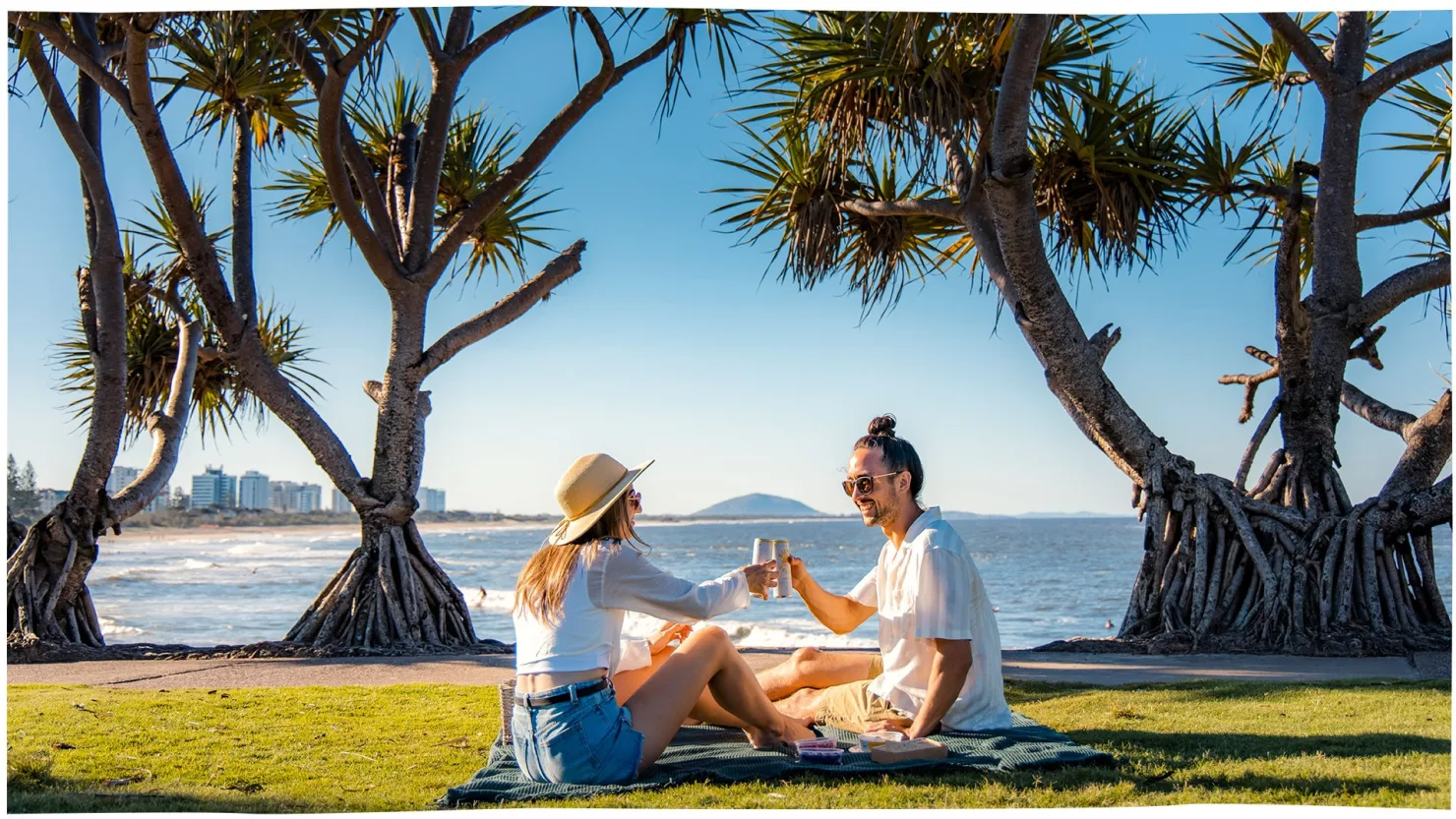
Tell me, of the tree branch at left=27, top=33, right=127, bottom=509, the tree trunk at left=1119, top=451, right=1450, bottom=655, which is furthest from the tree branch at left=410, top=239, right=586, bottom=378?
the tree trunk at left=1119, top=451, right=1450, bottom=655

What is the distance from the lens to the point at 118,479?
300 inches

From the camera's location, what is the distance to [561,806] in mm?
2898

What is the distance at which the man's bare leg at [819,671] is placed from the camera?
3.86 meters

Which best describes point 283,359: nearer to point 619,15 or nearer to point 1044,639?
point 619,15

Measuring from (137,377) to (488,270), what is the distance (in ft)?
8.10

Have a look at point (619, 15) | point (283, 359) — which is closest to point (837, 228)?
point (619, 15)

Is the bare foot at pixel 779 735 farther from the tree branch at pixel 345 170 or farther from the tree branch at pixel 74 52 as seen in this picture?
the tree branch at pixel 74 52

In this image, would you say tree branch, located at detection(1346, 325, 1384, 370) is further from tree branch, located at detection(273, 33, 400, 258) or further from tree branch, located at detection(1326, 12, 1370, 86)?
tree branch, located at detection(273, 33, 400, 258)

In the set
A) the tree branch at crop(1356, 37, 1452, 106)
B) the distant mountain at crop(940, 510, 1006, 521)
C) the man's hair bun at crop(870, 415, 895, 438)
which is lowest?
the distant mountain at crop(940, 510, 1006, 521)

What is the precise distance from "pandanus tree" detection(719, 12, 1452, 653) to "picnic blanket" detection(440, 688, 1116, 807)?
3434mm

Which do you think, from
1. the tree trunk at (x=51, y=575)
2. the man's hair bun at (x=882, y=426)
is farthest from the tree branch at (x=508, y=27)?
the man's hair bun at (x=882, y=426)

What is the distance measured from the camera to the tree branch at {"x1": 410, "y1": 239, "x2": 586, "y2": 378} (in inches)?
273

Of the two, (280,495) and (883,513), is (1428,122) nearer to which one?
(883,513)

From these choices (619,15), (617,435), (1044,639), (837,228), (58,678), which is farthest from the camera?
(617,435)
